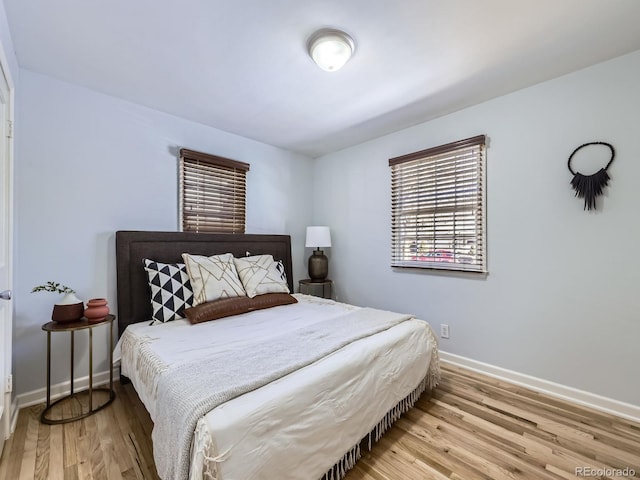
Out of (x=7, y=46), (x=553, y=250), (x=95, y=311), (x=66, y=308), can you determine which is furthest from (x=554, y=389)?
(x=7, y=46)

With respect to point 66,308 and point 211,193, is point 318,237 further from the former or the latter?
point 66,308

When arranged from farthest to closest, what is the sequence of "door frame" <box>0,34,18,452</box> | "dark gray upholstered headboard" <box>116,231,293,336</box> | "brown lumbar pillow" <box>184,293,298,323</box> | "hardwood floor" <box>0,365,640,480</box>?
1. "dark gray upholstered headboard" <box>116,231,293,336</box>
2. "brown lumbar pillow" <box>184,293,298,323</box>
3. "door frame" <box>0,34,18,452</box>
4. "hardwood floor" <box>0,365,640,480</box>

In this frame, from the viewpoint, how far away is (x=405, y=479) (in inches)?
54.4

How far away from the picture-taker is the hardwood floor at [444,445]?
1424 mm

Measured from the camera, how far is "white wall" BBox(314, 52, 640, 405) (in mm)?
1882

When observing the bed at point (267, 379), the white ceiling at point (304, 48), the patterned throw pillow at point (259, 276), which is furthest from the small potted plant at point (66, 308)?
the white ceiling at point (304, 48)

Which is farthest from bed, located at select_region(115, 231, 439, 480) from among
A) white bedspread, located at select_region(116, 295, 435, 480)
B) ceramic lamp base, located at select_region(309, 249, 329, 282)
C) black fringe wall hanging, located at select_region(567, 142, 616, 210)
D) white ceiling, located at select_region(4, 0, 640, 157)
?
black fringe wall hanging, located at select_region(567, 142, 616, 210)

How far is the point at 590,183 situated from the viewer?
1957mm

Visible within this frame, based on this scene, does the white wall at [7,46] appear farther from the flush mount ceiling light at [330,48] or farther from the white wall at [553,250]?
the white wall at [553,250]

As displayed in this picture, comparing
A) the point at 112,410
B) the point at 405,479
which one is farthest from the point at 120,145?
the point at 405,479

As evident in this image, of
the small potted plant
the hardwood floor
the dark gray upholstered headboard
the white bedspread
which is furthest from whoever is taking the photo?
the dark gray upholstered headboard

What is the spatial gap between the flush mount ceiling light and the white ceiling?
0.05 m

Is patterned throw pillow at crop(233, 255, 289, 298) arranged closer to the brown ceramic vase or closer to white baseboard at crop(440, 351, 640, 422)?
the brown ceramic vase

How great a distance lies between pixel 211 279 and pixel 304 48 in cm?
186
